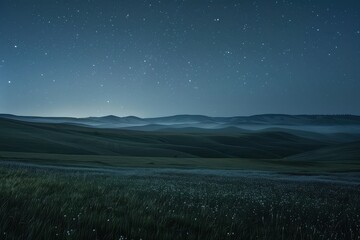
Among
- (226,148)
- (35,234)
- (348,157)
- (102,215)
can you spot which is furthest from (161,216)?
(226,148)

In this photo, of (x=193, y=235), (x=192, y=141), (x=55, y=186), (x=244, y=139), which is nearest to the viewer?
(x=193, y=235)

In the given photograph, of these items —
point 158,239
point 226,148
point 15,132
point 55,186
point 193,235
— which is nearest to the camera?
point 158,239

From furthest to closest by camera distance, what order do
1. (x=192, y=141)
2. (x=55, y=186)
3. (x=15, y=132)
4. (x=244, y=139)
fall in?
1. (x=244, y=139)
2. (x=192, y=141)
3. (x=15, y=132)
4. (x=55, y=186)

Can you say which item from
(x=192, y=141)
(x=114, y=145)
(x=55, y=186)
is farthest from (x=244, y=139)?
(x=55, y=186)

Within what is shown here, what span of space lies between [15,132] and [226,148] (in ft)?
284

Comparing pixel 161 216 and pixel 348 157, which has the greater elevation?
pixel 161 216

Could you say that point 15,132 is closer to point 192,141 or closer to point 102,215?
point 192,141

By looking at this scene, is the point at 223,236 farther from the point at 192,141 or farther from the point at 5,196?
the point at 192,141

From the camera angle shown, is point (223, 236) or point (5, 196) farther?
point (5, 196)

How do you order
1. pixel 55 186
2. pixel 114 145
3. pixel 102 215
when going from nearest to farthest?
1. pixel 102 215
2. pixel 55 186
3. pixel 114 145

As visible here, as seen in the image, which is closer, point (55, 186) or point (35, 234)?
point (35, 234)

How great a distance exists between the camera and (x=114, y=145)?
110125 mm

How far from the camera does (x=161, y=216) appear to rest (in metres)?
5.50

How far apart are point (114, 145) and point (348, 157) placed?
73143 mm
